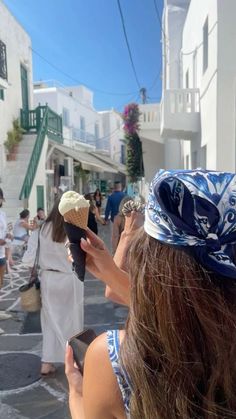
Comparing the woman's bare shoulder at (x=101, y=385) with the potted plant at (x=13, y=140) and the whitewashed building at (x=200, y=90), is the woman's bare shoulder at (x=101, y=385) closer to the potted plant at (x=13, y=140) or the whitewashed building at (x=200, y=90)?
the whitewashed building at (x=200, y=90)

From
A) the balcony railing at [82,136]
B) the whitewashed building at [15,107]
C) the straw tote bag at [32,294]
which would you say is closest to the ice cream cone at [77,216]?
the straw tote bag at [32,294]

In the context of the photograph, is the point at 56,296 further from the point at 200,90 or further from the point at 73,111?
the point at 73,111

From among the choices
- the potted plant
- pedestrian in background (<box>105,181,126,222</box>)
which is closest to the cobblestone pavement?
pedestrian in background (<box>105,181,126,222</box>)

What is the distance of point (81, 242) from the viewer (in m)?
1.46

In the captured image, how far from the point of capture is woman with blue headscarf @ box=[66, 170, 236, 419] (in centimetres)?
83

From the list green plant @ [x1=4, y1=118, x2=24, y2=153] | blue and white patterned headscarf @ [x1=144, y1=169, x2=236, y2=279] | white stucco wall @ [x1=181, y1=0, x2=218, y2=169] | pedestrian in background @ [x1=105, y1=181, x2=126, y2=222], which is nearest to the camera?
blue and white patterned headscarf @ [x1=144, y1=169, x2=236, y2=279]

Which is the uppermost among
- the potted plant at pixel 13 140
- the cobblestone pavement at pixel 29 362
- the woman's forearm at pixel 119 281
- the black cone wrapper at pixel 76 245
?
the potted plant at pixel 13 140

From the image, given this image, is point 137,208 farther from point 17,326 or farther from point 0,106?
point 0,106

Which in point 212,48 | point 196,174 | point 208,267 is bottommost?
point 208,267

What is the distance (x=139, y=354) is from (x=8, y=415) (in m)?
2.73

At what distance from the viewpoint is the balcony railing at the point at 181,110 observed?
8.75m

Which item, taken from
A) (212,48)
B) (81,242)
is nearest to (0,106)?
(212,48)

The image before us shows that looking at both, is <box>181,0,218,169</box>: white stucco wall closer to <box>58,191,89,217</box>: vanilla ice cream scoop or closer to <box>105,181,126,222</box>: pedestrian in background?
<box>105,181,126,222</box>: pedestrian in background

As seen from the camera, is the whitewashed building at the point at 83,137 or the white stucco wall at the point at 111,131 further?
the white stucco wall at the point at 111,131
